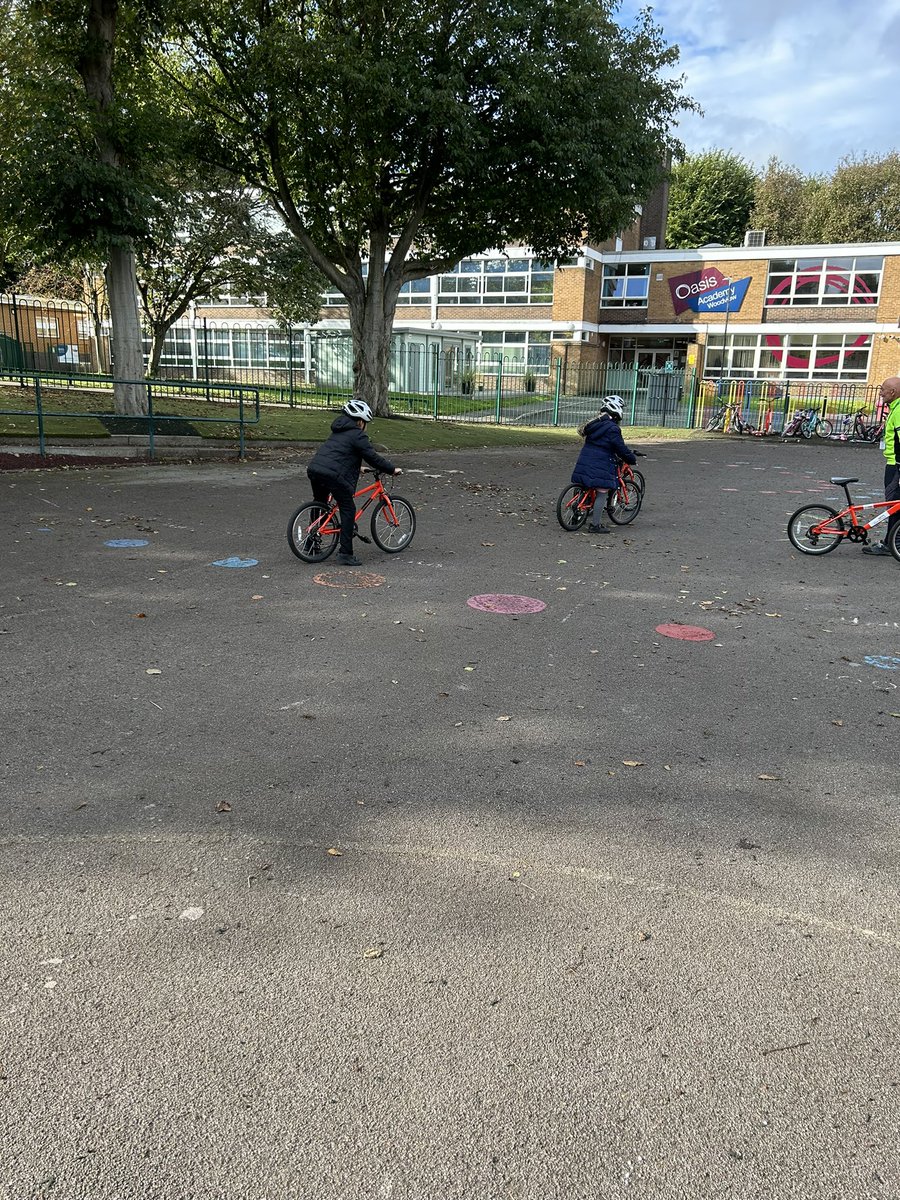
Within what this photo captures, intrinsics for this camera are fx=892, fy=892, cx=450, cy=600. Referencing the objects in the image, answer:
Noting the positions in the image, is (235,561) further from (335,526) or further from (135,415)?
(135,415)

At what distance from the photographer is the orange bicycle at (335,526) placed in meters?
8.69

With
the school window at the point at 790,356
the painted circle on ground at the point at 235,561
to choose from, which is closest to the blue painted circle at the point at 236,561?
the painted circle on ground at the point at 235,561

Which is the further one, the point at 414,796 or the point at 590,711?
Result: the point at 590,711

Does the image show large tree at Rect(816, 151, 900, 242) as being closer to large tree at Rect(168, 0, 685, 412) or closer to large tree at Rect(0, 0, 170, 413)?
large tree at Rect(168, 0, 685, 412)

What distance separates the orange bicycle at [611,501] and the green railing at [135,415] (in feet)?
24.4

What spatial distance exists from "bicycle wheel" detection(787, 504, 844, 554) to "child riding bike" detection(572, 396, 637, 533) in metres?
2.05

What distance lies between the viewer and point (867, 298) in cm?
4381

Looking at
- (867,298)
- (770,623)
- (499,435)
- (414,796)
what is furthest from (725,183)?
(414,796)

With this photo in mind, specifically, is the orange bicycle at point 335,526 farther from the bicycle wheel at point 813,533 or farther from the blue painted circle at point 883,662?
the blue painted circle at point 883,662

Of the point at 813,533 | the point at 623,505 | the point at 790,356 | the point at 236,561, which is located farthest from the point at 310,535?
the point at 790,356

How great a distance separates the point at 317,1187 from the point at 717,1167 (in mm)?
999

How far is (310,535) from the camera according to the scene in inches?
344

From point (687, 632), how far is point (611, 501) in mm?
5028

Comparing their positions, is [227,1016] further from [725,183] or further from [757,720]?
[725,183]
